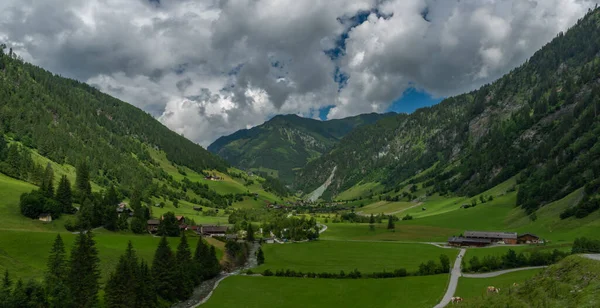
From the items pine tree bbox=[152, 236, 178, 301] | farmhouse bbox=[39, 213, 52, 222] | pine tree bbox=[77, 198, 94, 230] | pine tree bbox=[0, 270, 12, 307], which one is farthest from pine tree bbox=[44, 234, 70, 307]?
farmhouse bbox=[39, 213, 52, 222]

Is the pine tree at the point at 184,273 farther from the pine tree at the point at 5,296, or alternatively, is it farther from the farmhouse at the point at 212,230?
the farmhouse at the point at 212,230

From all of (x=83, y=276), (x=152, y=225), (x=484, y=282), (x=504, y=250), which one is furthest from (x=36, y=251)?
(x=504, y=250)

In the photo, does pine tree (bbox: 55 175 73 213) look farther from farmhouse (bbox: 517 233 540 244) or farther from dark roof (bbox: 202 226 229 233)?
farmhouse (bbox: 517 233 540 244)

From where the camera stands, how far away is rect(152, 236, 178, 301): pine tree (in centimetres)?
7606

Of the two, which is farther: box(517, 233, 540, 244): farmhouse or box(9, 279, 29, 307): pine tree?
box(517, 233, 540, 244): farmhouse

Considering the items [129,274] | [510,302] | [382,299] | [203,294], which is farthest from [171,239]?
[510,302]

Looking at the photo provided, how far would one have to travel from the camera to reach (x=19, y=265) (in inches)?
2827

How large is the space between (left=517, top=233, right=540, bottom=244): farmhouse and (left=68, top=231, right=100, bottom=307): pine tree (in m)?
122

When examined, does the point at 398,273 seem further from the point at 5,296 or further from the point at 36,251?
the point at 36,251

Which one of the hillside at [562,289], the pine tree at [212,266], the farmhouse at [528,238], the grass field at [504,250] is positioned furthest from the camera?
the farmhouse at [528,238]

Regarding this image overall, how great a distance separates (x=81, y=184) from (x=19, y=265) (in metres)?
80.1

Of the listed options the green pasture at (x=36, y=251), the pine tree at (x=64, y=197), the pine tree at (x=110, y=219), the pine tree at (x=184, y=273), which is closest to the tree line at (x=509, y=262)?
the pine tree at (x=184, y=273)

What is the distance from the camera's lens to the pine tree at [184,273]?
3147 inches

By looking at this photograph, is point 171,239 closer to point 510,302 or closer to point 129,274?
point 129,274
